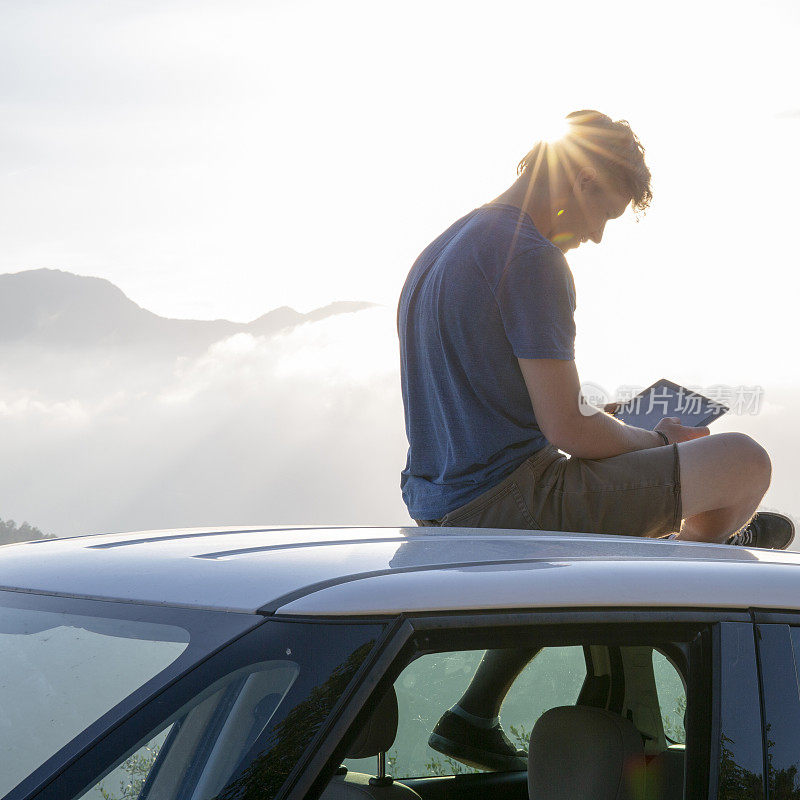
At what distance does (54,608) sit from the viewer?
148 centimetres

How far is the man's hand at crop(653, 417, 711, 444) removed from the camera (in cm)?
313

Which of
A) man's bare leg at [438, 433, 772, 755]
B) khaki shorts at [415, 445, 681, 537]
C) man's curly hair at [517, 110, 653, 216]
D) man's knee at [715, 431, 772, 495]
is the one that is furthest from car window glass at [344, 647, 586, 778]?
man's curly hair at [517, 110, 653, 216]

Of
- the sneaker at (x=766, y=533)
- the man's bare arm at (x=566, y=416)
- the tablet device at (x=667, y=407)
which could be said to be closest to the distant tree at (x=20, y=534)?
the man's bare arm at (x=566, y=416)

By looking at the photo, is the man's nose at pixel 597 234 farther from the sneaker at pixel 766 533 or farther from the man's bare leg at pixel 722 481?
the sneaker at pixel 766 533

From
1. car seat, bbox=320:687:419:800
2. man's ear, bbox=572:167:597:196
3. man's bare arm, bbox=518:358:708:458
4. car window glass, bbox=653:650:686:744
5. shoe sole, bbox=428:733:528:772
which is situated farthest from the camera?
man's ear, bbox=572:167:597:196

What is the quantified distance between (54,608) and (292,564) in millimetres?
367

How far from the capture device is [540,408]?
2.83m

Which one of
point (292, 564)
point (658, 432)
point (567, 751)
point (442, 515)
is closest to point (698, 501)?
point (658, 432)

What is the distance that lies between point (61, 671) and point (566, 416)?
5.73 feet

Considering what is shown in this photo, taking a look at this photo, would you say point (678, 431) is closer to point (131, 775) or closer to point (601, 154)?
point (601, 154)

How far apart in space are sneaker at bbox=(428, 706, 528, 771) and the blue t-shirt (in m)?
0.66

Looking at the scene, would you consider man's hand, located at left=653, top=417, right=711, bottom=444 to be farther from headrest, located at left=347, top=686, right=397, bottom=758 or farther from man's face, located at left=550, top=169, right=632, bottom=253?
headrest, located at left=347, top=686, right=397, bottom=758

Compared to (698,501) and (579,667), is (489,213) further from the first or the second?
(579,667)

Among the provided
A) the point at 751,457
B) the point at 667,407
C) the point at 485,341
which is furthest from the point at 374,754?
the point at 667,407
